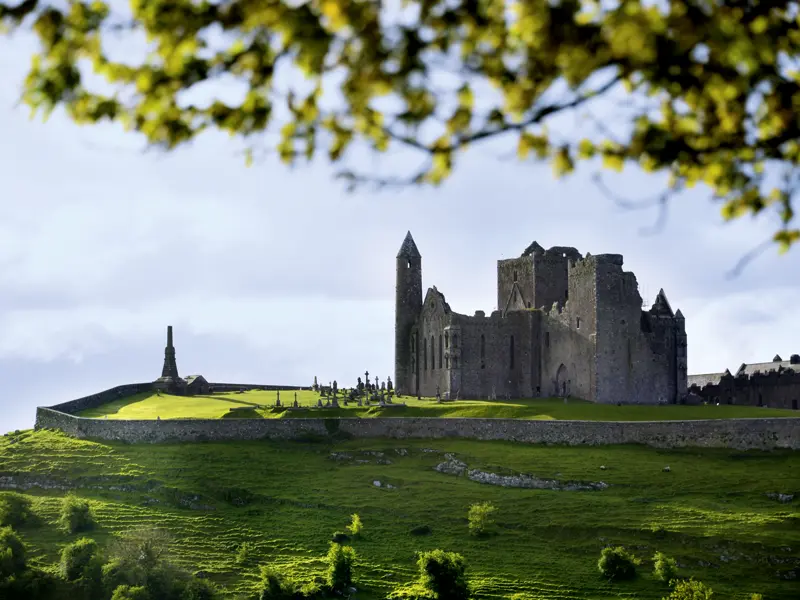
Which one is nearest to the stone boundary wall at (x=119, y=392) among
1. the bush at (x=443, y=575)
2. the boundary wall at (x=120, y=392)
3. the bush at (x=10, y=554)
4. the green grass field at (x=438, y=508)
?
the boundary wall at (x=120, y=392)

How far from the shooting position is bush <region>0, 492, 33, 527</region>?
197 feet

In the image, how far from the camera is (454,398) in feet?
265

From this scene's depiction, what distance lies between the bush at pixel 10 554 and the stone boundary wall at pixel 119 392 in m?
28.5

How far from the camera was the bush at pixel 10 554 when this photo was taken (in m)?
53.3

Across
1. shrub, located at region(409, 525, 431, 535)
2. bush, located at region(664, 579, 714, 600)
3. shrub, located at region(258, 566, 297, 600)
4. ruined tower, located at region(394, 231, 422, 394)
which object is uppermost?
ruined tower, located at region(394, 231, 422, 394)

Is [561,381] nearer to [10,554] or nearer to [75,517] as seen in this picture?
[75,517]

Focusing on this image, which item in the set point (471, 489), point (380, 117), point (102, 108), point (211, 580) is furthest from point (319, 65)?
point (471, 489)

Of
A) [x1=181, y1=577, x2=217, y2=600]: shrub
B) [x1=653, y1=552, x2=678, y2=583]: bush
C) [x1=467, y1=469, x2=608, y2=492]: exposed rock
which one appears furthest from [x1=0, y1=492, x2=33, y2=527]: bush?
[x1=653, y1=552, x2=678, y2=583]: bush

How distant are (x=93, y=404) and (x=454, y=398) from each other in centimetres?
3034

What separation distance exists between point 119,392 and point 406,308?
26749 millimetres

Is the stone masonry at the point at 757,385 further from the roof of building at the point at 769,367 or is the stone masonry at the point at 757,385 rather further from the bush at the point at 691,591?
the bush at the point at 691,591

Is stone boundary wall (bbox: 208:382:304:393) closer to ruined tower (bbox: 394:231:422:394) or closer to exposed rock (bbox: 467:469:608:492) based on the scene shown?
ruined tower (bbox: 394:231:422:394)

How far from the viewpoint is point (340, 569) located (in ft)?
163

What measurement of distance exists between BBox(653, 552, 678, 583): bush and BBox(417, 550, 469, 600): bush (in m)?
8.33
